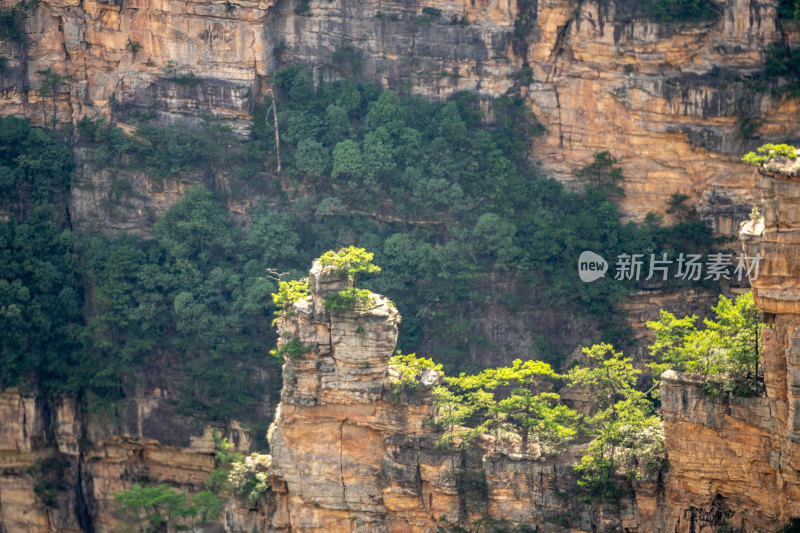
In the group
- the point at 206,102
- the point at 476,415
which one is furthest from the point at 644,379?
the point at 206,102

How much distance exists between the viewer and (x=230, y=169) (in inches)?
1716

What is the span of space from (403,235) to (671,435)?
14.9m

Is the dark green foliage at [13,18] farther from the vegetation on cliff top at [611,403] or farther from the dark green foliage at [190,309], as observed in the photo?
the vegetation on cliff top at [611,403]

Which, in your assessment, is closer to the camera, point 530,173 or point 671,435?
point 671,435

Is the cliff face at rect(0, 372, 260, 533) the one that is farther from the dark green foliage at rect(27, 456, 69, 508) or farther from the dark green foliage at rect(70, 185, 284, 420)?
the dark green foliage at rect(70, 185, 284, 420)

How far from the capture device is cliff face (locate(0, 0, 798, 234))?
132 ft

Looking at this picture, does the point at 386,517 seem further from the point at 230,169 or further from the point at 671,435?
the point at 230,169

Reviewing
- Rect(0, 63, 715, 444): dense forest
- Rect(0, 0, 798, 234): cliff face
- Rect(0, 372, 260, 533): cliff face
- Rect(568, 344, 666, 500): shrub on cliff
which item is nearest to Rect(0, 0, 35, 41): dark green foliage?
Rect(0, 0, 798, 234): cliff face

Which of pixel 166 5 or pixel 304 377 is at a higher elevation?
pixel 166 5

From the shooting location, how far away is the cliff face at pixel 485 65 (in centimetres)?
4038

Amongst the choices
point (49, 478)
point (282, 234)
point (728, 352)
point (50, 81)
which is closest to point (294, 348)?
point (282, 234)

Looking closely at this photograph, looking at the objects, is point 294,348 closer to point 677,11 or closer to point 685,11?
point 677,11

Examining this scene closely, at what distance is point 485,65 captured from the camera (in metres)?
43.0

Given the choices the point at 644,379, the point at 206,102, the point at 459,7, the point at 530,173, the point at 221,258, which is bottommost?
the point at 644,379
